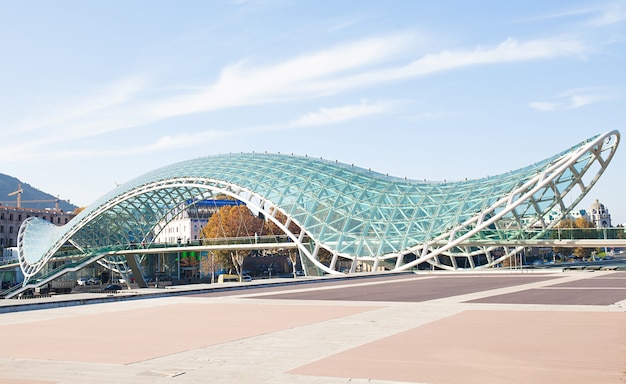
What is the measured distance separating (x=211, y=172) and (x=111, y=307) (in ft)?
169

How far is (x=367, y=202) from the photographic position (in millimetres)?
67938

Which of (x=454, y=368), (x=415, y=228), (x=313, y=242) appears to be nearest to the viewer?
(x=454, y=368)

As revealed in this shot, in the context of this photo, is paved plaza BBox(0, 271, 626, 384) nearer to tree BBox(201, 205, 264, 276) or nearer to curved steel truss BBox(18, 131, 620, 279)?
curved steel truss BBox(18, 131, 620, 279)

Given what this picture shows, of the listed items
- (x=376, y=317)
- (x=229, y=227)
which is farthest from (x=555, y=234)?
(x=229, y=227)

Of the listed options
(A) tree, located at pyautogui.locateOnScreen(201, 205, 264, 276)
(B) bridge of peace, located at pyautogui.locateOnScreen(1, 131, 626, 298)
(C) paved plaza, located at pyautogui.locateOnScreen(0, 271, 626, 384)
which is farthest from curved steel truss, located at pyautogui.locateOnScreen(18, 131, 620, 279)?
(C) paved plaza, located at pyautogui.locateOnScreen(0, 271, 626, 384)

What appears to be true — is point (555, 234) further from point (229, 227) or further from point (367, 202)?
point (229, 227)

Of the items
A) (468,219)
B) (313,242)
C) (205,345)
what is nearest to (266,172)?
(313,242)

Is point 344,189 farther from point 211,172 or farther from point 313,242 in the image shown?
point 211,172

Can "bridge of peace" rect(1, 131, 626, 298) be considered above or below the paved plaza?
above

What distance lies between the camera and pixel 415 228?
202 ft

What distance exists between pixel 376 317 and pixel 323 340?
5.35m

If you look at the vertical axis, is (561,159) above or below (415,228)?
above

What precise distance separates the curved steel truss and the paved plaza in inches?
1129

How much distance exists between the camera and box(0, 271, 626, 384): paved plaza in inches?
480
